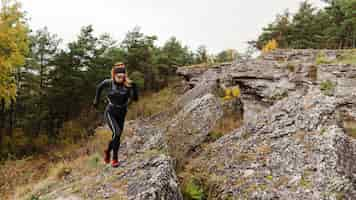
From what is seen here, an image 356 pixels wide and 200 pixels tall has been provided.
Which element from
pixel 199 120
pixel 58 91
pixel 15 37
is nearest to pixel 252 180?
pixel 199 120

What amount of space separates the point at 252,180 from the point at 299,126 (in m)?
2.14

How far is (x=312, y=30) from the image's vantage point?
27.7m

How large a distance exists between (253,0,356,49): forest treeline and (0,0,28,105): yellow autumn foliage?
814 inches

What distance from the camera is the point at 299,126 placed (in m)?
7.52

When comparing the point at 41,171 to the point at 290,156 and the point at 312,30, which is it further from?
the point at 312,30

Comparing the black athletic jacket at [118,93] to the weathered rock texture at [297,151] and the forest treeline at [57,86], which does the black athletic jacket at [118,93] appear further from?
the forest treeline at [57,86]

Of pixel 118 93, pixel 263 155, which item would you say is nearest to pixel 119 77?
pixel 118 93

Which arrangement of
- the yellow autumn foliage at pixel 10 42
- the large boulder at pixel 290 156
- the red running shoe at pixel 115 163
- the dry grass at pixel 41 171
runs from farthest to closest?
the yellow autumn foliage at pixel 10 42 → the dry grass at pixel 41 171 → the red running shoe at pixel 115 163 → the large boulder at pixel 290 156

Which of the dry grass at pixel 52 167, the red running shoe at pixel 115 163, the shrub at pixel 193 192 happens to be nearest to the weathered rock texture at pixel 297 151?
the shrub at pixel 193 192

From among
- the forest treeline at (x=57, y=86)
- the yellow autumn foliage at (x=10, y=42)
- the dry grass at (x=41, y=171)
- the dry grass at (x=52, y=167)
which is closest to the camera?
the dry grass at (x=52, y=167)

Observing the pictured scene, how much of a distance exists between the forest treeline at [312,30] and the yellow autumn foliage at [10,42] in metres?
20.7

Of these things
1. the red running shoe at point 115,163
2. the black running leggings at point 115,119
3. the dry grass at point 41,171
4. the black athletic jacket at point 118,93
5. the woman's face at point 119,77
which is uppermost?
the woman's face at point 119,77

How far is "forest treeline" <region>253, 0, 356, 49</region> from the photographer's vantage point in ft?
86.6

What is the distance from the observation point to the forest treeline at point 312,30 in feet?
86.6
